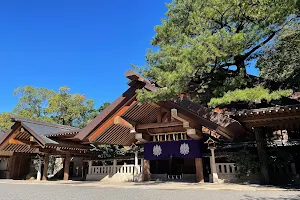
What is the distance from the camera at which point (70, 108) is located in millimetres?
25000

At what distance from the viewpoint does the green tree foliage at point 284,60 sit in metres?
7.16

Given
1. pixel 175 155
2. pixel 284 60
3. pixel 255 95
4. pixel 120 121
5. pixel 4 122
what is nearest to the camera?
pixel 255 95

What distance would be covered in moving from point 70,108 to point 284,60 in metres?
21.9

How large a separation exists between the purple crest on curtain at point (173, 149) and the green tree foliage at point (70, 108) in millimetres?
15816

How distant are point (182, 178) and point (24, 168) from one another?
1235 cm

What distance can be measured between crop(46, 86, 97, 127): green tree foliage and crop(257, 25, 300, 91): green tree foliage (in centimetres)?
2008

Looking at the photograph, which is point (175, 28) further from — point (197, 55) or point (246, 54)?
point (197, 55)

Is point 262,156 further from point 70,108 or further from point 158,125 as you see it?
point 70,108

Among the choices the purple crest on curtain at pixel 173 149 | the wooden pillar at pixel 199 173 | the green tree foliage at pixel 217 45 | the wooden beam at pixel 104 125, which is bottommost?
the wooden pillar at pixel 199 173

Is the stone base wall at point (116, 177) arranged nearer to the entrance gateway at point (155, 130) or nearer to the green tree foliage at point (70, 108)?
the entrance gateway at point (155, 130)

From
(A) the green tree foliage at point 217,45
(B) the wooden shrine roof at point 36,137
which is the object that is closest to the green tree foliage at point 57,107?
(B) the wooden shrine roof at point 36,137

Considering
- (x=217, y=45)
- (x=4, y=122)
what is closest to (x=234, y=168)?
(x=217, y=45)

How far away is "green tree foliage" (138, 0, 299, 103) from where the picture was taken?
228 inches

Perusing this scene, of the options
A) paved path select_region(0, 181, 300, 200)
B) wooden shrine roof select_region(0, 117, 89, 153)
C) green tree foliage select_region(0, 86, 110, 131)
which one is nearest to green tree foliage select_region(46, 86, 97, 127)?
green tree foliage select_region(0, 86, 110, 131)
